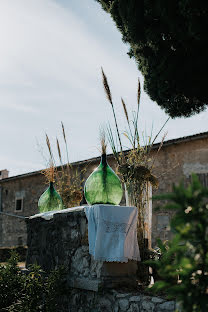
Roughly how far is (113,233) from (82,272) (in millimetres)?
601

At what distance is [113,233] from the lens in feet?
11.5

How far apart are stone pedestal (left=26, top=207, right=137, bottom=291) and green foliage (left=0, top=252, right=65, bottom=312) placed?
7.7 inches

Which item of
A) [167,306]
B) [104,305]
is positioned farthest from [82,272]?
[167,306]

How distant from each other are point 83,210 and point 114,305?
1.01 metres

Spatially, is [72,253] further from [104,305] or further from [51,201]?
[51,201]

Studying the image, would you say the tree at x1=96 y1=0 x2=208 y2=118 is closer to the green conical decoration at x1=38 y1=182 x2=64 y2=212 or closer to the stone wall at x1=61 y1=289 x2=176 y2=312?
the green conical decoration at x1=38 y1=182 x2=64 y2=212

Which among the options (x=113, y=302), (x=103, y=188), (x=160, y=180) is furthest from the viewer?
(x=160, y=180)

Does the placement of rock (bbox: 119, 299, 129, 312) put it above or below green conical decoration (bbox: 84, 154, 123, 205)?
below

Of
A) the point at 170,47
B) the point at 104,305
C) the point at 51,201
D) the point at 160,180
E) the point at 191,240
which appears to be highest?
the point at 170,47

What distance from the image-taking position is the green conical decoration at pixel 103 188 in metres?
3.86

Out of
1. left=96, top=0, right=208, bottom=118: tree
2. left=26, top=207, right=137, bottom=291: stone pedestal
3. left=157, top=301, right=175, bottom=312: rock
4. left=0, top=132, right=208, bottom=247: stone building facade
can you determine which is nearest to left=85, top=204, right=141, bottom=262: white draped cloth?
left=26, top=207, right=137, bottom=291: stone pedestal

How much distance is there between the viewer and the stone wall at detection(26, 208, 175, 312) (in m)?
3.23

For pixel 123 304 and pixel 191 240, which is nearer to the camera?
pixel 191 240

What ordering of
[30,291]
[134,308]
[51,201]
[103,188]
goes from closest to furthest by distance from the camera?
[134,308]
[30,291]
[103,188]
[51,201]
